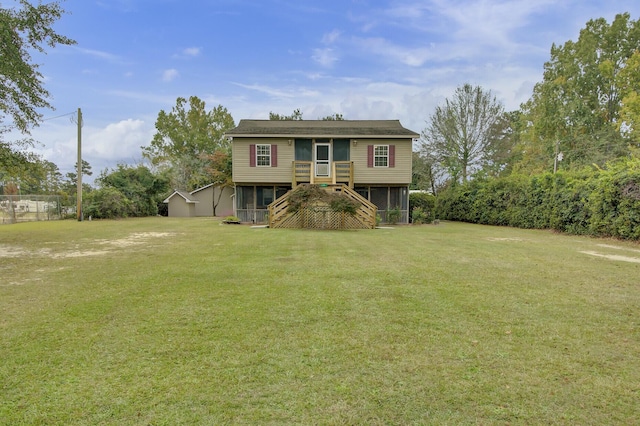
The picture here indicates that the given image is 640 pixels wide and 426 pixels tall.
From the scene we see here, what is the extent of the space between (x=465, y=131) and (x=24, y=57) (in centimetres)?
3021

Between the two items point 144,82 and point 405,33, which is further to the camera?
point 144,82

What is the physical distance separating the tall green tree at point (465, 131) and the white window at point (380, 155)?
42.0 ft

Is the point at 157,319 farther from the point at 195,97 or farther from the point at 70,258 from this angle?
the point at 195,97

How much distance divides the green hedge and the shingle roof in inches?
251

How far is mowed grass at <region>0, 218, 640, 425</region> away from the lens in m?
2.55

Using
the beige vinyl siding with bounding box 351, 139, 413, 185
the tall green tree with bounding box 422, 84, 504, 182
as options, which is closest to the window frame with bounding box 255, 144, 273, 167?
the beige vinyl siding with bounding box 351, 139, 413, 185

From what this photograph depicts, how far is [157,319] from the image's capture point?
4.38 metres

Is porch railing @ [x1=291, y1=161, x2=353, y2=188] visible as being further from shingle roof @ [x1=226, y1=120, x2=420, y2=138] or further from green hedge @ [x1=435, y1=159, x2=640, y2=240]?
green hedge @ [x1=435, y1=159, x2=640, y2=240]

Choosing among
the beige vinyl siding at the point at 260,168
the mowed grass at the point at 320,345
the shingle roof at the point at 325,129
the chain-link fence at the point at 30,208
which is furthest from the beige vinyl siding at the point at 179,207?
the mowed grass at the point at 320,345

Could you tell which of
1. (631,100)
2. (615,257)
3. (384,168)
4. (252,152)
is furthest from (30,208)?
(631,100)

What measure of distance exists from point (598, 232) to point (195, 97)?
141ft

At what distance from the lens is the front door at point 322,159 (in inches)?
851

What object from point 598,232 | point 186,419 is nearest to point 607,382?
point 186,419

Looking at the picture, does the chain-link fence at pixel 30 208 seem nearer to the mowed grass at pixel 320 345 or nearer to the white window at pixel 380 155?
the mowed grass at pixel 320 345
